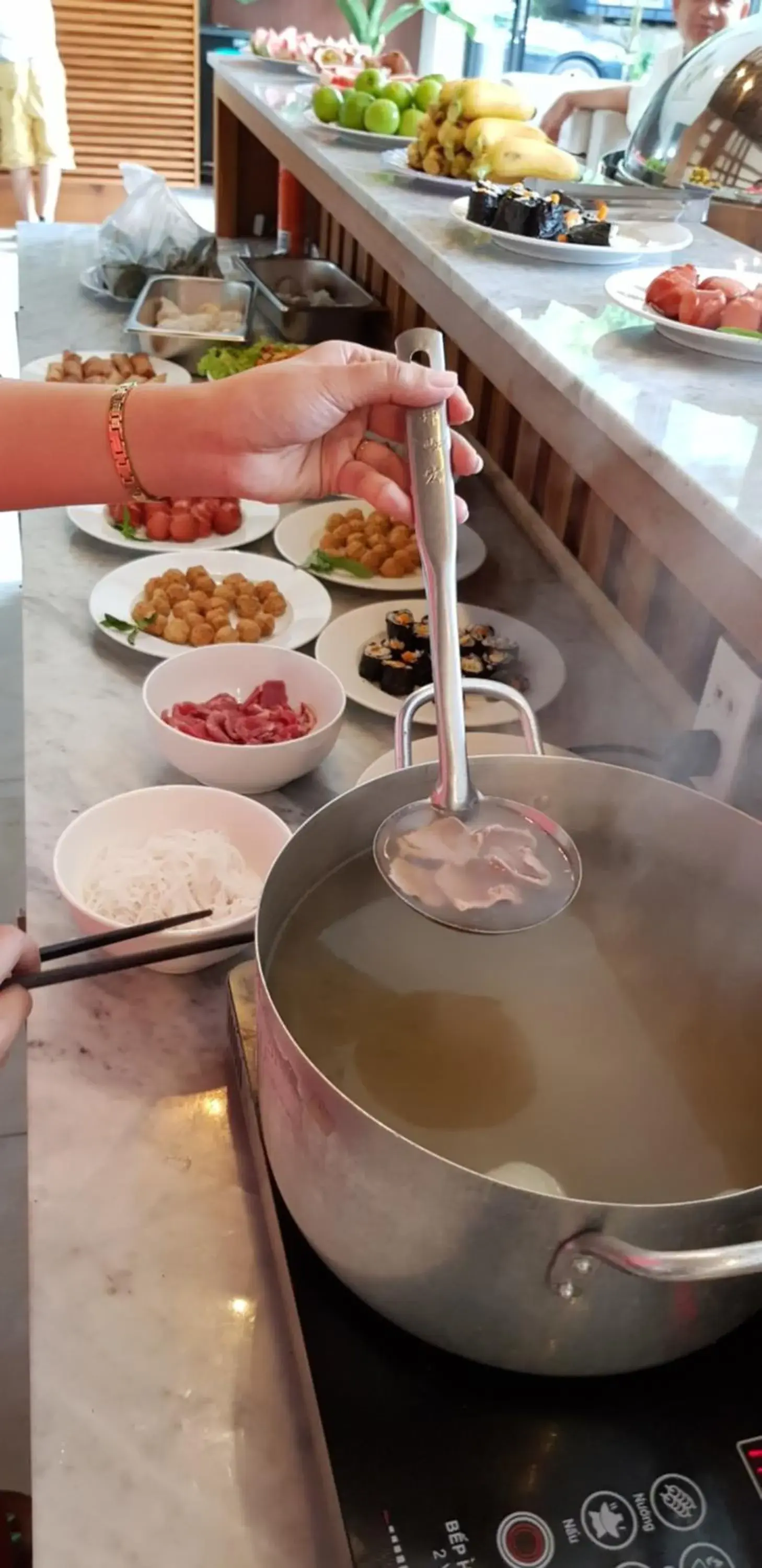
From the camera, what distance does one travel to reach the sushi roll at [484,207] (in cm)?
106

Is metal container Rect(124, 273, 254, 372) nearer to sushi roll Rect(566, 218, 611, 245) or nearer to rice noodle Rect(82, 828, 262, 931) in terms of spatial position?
sushi roll Rect(566, 218, 611, 245)

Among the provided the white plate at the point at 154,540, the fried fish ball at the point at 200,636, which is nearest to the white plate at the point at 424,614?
the fried fish ball at the point at 200,636

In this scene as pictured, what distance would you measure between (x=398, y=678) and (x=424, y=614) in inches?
6.7

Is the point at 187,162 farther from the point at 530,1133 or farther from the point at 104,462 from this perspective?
the point at 530,1133

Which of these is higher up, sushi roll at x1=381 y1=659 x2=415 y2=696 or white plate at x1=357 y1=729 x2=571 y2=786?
white plate at x1=357 y1=729 x2=571 y2=786

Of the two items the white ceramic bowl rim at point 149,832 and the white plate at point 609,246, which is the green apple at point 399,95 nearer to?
the white plate at point 609,246

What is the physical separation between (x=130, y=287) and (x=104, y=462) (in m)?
1.67

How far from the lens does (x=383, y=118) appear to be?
1.58m

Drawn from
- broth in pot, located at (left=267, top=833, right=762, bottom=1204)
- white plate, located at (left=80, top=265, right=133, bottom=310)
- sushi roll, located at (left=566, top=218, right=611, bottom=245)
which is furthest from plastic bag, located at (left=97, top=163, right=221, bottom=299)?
broth in pot, located at (left=267, top=833, right=762, bottom=1204)

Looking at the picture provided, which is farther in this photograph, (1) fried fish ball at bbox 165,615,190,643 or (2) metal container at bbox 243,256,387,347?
Answer: (2) metal container at bbox 243,256,387,347

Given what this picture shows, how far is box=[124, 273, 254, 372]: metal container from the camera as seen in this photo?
2086 mm

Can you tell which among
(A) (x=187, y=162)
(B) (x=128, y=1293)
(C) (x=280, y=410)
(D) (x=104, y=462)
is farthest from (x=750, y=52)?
(A) (x=187, y=162)

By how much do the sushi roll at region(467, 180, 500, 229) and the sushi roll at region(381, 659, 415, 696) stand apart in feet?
1.44

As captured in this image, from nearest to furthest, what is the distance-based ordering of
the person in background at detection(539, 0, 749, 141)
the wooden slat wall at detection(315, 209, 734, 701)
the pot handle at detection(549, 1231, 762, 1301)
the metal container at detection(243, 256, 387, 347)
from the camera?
the pot handle at detection(549, 1231, 762, 1301) → the wooden slat wall at detection(315, 209, 734, 701) → the person in background at detection(539, 0, 749, 141) → the metal container at detection(243, 256, 387, 347)
